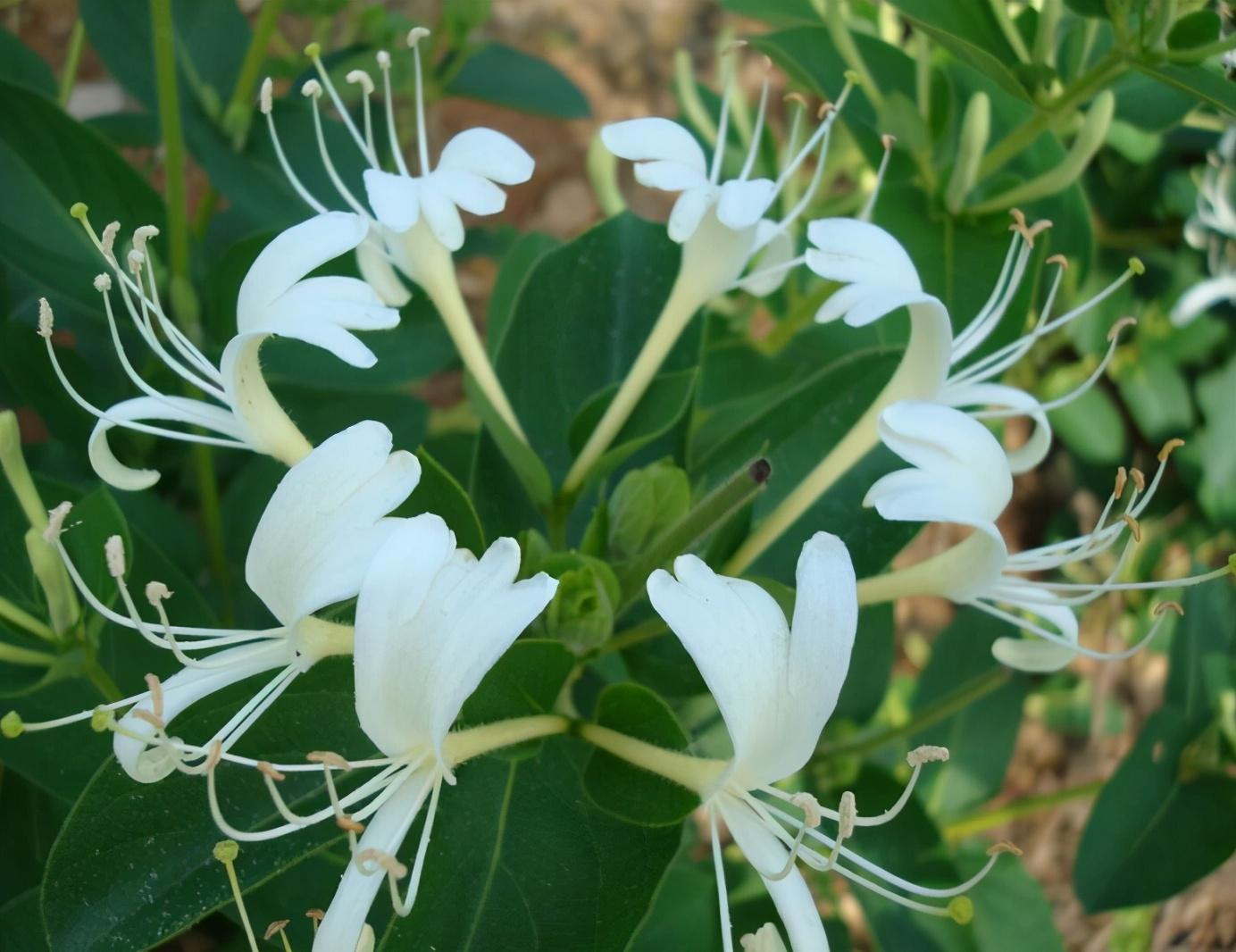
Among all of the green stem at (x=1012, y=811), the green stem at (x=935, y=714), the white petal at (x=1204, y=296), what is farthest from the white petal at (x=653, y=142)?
the white petal at (x=1204, y=296)

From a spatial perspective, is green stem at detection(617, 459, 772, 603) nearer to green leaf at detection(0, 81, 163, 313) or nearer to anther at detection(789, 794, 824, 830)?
anther at detection(789, 794, 824, 830)

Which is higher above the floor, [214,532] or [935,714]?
[214,532]

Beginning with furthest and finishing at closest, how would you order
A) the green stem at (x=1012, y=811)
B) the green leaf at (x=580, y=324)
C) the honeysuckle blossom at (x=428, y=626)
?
the green stem at (x=1012, y=811), the green leaf at (x=580, y=324), the honeysuckle blossom at (x=428, y=626)

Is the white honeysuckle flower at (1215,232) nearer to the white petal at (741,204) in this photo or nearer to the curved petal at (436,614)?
the white petal at (741,204)

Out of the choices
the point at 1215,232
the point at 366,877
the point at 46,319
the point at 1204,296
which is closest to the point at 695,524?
the point at 366,877

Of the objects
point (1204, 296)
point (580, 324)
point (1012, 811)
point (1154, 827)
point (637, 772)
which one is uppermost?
point (580, 324)

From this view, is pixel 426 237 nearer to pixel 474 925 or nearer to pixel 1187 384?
pixel 474 925

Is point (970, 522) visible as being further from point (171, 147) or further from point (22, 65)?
point (22, 65)
